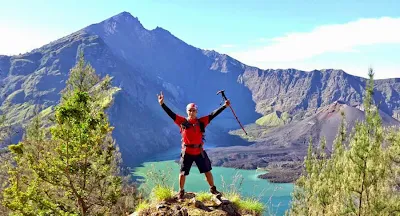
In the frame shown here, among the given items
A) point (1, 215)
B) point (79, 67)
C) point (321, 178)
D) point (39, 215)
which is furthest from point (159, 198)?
point (1, 215)

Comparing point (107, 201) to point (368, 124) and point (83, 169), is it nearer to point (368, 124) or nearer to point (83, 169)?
point (83, 169)

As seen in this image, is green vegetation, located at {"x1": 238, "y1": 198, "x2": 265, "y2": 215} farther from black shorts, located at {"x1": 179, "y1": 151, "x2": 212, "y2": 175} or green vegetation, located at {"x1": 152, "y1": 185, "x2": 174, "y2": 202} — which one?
green vegetation, located at {"x1": 152, "y1": 185, "x2": 174, "y2": 202}

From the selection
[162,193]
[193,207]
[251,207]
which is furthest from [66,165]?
[251,207]

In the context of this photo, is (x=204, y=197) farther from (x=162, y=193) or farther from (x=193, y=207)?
(x=162, y=193)

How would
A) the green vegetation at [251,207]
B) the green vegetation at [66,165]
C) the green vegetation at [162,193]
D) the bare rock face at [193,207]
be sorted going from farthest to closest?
the green vegetation at [66,165], the green vegetation at [162,193], the green vegetation at [251,207], the bare rock face at [193,207]

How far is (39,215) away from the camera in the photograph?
13.8 metres

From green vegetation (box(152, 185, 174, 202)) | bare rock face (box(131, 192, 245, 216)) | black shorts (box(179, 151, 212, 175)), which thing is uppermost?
black shorts (box(179, 151, 212, 175))

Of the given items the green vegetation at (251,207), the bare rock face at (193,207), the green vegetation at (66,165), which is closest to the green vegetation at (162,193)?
the bare rock face at (193,207)

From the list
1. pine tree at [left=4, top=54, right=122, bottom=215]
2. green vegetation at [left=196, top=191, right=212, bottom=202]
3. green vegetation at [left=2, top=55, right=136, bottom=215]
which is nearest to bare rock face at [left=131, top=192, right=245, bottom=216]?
green vegetation at [left=196, top=191, right=212, bottom=202]

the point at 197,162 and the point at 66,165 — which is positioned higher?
the point at 197,162

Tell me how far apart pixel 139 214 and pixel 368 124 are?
32.6ft

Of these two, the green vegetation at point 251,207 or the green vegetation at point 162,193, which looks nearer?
the green vegetation at point 251,207

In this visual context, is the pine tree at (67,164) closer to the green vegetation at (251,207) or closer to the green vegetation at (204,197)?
the green vegetation at (204,197)

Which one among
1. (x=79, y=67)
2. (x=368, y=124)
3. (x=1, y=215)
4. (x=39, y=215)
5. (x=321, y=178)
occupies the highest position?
(x=79, y=67)
